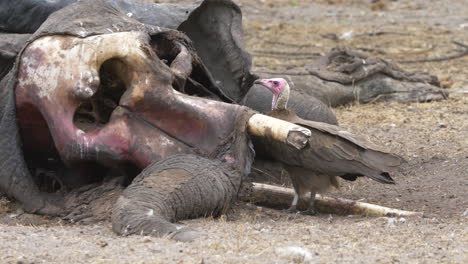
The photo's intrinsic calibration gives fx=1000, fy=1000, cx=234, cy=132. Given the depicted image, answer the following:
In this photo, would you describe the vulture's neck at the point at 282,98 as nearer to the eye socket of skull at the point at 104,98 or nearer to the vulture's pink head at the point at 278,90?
the vulture's pink head at the point at 278,90

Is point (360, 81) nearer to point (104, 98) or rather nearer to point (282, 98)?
point (282, 98)

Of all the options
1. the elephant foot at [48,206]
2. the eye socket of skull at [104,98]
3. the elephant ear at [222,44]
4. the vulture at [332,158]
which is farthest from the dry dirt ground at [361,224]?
the elephant ear at [222,44]

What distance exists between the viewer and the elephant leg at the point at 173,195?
436 cm

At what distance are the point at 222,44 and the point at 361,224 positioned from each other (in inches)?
89.3

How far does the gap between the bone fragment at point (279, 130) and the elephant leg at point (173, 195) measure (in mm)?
245

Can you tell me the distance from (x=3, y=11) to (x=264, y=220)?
236 cm

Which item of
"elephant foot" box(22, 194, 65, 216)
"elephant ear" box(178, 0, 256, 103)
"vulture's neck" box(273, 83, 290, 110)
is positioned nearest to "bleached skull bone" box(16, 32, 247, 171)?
"elephant foot" box(22, 194, 65, 216)

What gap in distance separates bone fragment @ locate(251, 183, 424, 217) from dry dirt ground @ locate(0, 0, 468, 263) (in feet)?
0.33

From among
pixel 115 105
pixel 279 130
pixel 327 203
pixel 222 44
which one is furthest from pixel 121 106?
pixel 222 44

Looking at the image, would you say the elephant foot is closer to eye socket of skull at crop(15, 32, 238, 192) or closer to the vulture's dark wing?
eye socket of skull at crop(15, 32, 238, 192)

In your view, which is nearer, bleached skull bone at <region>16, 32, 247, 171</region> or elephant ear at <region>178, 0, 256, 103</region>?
bleached skull bone at <region>16, 32, 247, 171</region>

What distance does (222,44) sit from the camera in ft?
22.0

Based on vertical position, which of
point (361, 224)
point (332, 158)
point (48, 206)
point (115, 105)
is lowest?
point (48, 206)

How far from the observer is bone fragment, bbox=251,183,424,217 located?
17.3 feet
